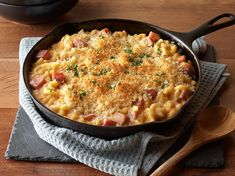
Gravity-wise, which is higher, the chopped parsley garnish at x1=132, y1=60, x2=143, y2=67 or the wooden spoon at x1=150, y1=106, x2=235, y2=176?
the chopped parsley garnish at x1=132, y1=60, x2=143, y2=67

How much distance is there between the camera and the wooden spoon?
1696 millimetres

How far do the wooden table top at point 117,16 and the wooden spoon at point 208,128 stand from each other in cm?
5

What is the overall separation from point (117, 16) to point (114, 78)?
2.42ft

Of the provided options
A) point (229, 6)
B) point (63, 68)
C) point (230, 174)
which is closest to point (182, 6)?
point (229, 6)

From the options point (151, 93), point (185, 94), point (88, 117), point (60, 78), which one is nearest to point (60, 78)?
point (60, 78)

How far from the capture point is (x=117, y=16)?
2.56m

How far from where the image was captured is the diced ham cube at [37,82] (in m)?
1.88

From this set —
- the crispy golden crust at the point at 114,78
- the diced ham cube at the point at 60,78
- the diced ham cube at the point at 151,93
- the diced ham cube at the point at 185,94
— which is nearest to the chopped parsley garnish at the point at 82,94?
the crispy golden crust at the point at 114,78

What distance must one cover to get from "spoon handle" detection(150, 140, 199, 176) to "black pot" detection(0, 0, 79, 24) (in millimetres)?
981

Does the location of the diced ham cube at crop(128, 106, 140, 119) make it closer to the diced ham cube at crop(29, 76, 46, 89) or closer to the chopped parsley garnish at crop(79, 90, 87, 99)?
the chopped parsley garnish at crop(79, 90, 87, 99)

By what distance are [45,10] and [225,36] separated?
0.82 metres

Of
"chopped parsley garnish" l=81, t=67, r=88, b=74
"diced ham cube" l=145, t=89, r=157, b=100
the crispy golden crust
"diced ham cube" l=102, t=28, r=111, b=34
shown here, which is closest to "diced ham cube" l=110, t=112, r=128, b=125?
the crispy golden crust

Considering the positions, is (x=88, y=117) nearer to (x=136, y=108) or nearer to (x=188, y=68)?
(x=136, y=108)

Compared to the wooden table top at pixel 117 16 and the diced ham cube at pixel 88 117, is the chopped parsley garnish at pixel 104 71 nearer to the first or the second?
the diced ham cube at pixel 88 117
